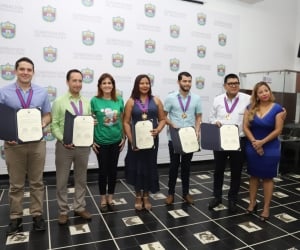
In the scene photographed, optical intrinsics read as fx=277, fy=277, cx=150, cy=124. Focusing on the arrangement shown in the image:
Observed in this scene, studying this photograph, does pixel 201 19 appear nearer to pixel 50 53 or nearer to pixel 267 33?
pixel 267 33

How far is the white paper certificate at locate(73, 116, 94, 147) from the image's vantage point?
8.48 feet

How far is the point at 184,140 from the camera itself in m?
3.07

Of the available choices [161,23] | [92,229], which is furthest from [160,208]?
Answer: [161,23]

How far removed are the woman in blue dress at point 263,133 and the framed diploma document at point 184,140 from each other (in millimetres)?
561

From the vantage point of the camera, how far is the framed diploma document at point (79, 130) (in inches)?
101

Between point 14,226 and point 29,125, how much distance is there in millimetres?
992

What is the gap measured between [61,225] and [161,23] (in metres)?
3.57

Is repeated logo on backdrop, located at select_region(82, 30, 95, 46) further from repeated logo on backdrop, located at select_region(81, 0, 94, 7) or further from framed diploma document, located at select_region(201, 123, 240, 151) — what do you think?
framed diploma document, located at select_region(201, 123, 240, 151)

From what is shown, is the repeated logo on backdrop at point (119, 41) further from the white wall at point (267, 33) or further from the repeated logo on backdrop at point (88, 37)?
the white wall at point (267, 33)

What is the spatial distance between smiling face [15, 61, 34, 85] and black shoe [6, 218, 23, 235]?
1.28 meters

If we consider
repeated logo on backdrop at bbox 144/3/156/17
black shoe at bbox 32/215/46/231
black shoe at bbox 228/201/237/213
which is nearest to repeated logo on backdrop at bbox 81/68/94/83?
repeated logo on backdrop at bbox 144/3/156/17

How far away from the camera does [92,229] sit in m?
2.68

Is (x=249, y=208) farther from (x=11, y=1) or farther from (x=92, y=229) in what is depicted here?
(x=11, y=1)

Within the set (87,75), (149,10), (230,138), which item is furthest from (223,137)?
(149,10)
